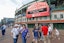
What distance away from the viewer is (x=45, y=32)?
13727 millimetres

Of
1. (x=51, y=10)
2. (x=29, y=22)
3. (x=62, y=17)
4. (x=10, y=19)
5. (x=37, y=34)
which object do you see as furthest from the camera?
(x=10, y=19)

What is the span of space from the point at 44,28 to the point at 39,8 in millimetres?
51904

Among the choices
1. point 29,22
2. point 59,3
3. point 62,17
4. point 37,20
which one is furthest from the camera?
point 29,22

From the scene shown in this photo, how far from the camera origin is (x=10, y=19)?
16925 centimetres

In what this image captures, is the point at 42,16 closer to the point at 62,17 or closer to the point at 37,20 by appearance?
the point at 37,20

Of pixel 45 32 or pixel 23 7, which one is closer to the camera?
pixel 45 32

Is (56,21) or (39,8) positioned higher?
(39,8)

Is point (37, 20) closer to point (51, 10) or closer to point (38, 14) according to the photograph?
point (38, 14)

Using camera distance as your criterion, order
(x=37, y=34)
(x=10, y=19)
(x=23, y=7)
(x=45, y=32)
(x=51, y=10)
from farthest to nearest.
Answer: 1. (x=10, y=19)
2. (x=23, y=7)
3. (x=51, y=10)
4. (x=37, y=34)
5. (x=45, y=32)

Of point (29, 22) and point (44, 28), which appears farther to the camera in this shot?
point (29, 22)

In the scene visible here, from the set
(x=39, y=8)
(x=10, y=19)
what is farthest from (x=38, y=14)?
(x=10, y=19)

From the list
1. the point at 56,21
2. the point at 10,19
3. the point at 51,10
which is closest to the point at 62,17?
the point at 56,21

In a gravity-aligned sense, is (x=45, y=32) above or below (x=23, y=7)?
below

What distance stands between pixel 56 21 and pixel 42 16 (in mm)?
9274
